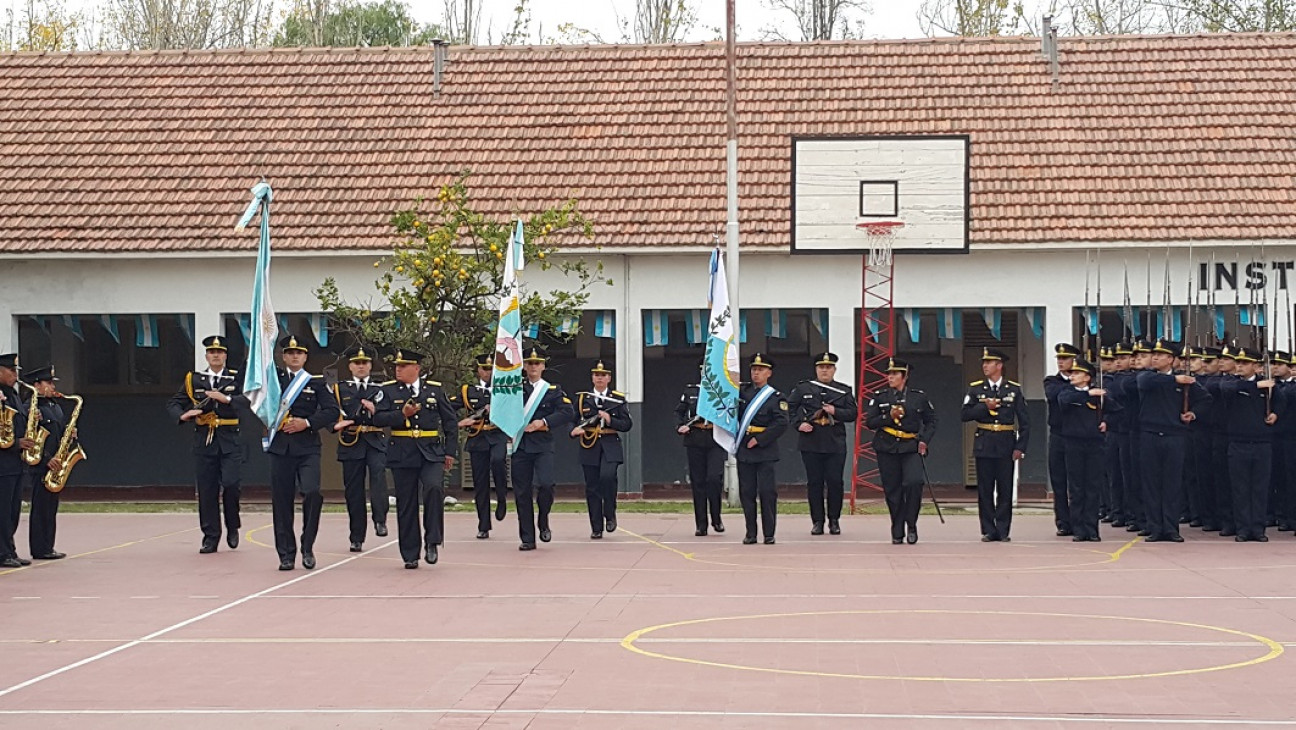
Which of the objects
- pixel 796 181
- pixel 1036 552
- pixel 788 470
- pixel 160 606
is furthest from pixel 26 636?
pixel 788 470

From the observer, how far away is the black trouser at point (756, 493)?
739 inches

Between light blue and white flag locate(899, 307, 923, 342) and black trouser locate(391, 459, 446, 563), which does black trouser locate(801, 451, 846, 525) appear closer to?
black trouser locate(391, 459, 446, 563)

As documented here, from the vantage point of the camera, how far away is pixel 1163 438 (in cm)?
1873

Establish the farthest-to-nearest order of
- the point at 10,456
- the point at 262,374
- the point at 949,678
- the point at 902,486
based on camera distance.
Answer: the point at 902,486 < the point at 10,456 < the point at 262,374 < the point at 949,678

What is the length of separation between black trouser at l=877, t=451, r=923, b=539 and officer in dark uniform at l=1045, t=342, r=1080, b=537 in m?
1.80

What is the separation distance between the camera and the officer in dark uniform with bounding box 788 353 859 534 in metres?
19.6

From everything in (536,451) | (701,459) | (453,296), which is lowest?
(701,459)

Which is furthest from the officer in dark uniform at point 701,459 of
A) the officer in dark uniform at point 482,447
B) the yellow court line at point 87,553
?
the yellow court line at point 87,553

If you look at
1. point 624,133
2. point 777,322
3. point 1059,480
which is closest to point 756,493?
point 1059,480

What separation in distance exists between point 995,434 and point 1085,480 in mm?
1082

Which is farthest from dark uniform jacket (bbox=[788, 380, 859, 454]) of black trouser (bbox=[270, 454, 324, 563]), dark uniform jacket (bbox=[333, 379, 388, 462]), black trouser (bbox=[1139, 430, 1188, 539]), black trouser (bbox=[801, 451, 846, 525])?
black trouser (bbox=[270, 454, 324, 563])

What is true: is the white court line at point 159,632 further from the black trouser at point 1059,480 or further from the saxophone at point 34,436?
the black trouser at point 1059,480

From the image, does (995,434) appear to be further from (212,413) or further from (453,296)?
(453,296)

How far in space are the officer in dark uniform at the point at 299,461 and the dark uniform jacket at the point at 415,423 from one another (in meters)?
0.67
